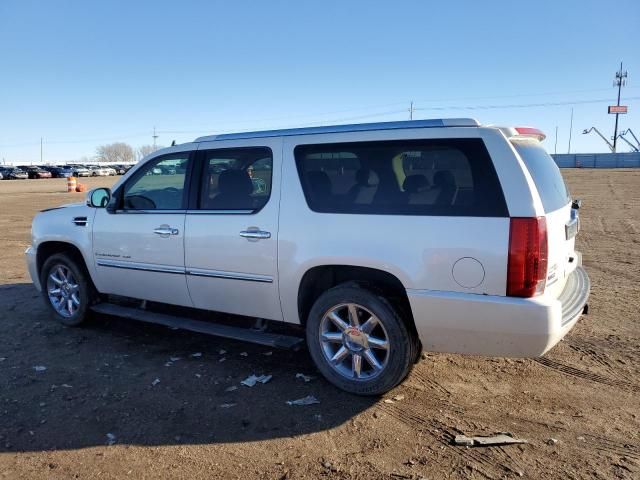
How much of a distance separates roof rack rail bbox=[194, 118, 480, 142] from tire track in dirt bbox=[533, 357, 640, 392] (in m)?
2.25

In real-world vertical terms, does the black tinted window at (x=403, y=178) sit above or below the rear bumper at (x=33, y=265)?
above

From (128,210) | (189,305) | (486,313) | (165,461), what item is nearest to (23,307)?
(128,210)

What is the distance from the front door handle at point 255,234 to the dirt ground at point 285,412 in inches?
45.8

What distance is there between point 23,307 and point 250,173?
3879 millimetres

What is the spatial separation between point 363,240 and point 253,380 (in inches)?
→ 59.5

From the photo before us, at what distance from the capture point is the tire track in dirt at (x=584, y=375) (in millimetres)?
4055

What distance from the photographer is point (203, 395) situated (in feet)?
13.2

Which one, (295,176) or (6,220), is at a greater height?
(295,176)

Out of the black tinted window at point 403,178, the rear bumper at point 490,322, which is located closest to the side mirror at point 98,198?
the black tinted window at point 403,178

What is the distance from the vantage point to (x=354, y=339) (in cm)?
398

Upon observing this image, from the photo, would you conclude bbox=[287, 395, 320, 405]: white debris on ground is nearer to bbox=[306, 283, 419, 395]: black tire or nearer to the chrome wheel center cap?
bbox=[306, 283, 419, 395]: black tire

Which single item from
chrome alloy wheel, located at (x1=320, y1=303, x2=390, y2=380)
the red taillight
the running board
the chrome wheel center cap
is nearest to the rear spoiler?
the red taillight

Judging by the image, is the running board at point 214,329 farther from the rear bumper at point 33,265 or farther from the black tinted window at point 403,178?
the black tinted window at point 403,178

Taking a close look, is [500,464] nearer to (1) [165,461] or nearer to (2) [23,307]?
(1) [165,461]
